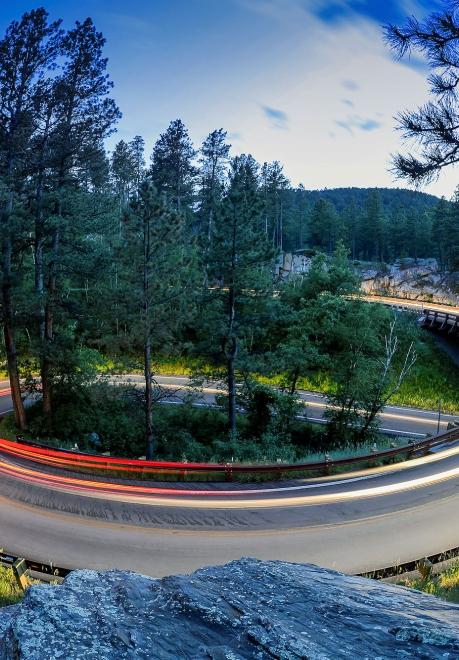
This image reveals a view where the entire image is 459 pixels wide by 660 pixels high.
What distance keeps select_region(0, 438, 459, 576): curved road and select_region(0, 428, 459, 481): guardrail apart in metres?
0.56

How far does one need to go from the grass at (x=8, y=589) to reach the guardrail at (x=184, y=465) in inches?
228

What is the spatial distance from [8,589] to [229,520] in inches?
219

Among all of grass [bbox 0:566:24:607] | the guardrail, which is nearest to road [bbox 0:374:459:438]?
the guardrail

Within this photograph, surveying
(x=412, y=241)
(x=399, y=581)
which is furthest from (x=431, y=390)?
(x=412, y=241)

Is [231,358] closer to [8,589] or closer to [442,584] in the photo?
[8,589]

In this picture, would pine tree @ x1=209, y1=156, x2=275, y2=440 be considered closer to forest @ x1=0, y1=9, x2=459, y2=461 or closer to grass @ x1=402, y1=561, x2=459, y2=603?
forest @ x1=0, y1=9, x2=459, y2=461

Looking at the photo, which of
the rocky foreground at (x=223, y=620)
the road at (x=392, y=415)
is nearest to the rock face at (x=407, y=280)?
the road at (x=392, y=415)

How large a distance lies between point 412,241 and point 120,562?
277 feet

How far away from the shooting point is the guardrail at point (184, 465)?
15.3 m

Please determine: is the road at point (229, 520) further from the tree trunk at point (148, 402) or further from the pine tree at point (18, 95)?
the pine tree at point (18, 95)

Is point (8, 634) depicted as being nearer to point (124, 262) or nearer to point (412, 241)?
point (124, 262)

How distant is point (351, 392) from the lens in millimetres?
22234

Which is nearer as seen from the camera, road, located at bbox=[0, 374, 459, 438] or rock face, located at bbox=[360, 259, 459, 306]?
road, located at bbox=[0, 374, 459, 438]

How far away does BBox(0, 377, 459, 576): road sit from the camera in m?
11.2
